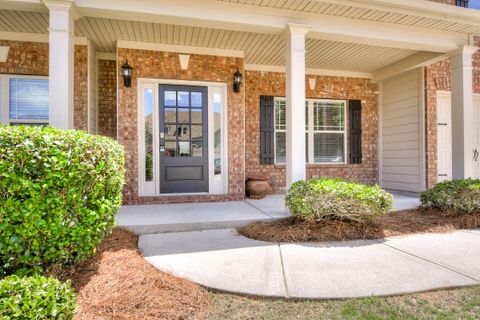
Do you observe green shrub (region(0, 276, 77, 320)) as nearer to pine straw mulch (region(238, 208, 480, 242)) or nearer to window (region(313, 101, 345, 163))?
pine straw mulch (region(238, 208, 480, 242))

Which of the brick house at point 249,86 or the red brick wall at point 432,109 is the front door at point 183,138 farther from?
the red brick wall at point 432,109

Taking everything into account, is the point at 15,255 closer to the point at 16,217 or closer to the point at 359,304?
the point at 16,217

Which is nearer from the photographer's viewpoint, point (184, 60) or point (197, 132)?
point (184, 60)

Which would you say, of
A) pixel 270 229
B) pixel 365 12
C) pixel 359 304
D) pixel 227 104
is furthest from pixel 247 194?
pixel 359 304

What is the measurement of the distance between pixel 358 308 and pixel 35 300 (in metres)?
1.84

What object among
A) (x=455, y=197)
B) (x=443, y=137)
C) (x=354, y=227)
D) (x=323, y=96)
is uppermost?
(x=323, y=96)

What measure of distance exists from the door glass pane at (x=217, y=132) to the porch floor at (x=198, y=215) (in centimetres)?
75

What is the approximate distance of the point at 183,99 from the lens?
214 inches

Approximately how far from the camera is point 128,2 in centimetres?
372

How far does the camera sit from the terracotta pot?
5750 mm

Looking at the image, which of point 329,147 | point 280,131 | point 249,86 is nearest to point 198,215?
point 280,131

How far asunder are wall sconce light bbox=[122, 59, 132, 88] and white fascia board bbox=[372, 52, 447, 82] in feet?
17.3

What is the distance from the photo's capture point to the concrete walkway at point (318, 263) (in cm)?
218

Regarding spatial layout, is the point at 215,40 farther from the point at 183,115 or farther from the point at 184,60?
the point at 183,115
